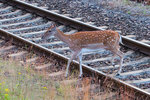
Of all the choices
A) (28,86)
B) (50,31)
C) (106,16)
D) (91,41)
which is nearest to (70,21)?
(106,16)

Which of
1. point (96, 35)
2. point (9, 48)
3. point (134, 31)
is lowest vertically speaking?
point (9, 48)

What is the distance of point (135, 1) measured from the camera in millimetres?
12961

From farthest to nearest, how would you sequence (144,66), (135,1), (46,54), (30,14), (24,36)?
(135,1) → (30,14) → (24,36) → (46,54) → (144,66)

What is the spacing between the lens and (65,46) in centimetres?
937

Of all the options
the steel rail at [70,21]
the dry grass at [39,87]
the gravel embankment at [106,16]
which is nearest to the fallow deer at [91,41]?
the dry grass at [39,87]

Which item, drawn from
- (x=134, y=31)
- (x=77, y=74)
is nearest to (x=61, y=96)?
(x=77, y=74)

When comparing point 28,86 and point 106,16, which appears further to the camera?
point 106,16

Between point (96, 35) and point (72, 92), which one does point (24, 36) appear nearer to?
point (96, 35)

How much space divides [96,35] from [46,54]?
169 cm

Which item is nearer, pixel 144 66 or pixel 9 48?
pixel 144 66

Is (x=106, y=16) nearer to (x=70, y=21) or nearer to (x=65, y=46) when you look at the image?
(x=70, y=21)

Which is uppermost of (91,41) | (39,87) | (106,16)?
(91,41)

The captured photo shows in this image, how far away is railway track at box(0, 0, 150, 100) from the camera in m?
7.43

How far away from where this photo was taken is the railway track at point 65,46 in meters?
7.43
